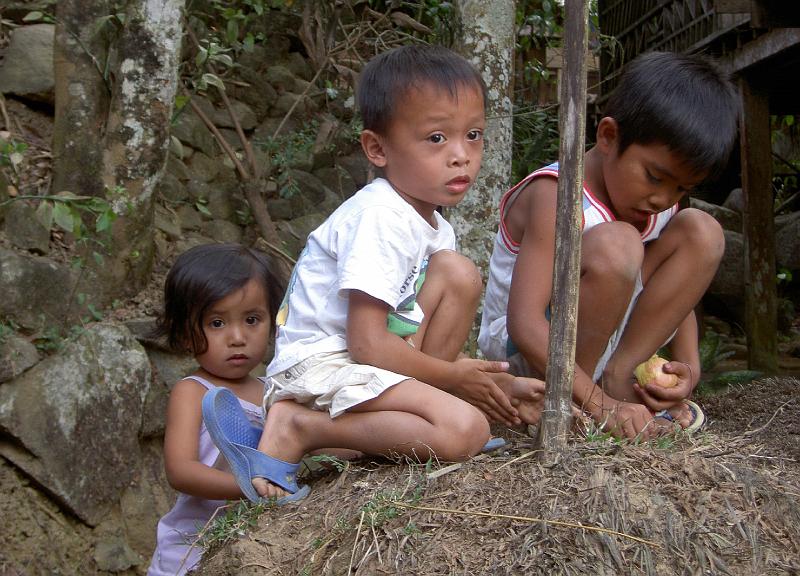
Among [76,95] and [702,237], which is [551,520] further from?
[76,95]

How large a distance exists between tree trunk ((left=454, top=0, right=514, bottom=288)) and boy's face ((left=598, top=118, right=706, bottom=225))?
1.10 metres

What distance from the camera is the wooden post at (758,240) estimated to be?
5.88 m

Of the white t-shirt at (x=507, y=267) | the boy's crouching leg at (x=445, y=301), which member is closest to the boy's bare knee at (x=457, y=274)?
the boy's crouching leg at (x=445, y=301)

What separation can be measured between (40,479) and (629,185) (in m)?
2.73

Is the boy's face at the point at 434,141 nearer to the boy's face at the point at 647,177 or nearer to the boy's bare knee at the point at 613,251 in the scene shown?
the boy's bare knee at the point at 613,251

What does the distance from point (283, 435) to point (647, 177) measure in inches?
52.6

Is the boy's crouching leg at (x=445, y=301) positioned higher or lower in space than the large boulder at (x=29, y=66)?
lower

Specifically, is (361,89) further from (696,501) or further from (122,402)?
(122,402)

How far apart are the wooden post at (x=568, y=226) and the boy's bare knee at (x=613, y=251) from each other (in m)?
0.57

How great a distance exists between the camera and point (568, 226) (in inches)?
80.4

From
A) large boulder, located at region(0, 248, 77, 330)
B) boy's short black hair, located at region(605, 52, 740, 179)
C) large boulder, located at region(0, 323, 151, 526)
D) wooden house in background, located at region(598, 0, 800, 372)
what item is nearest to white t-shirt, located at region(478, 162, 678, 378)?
boy's short black hair, located at region(605, 52, 740, 179)

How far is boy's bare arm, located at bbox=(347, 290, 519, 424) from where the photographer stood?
2234 millimetres

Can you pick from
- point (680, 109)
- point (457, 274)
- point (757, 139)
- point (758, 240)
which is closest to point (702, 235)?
point (680, 109)

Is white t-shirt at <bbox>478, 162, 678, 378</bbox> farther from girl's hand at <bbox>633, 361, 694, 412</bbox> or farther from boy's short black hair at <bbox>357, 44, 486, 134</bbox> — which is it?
boy's short black hair at <bbox>357, 44, 486, 134</bbox>
